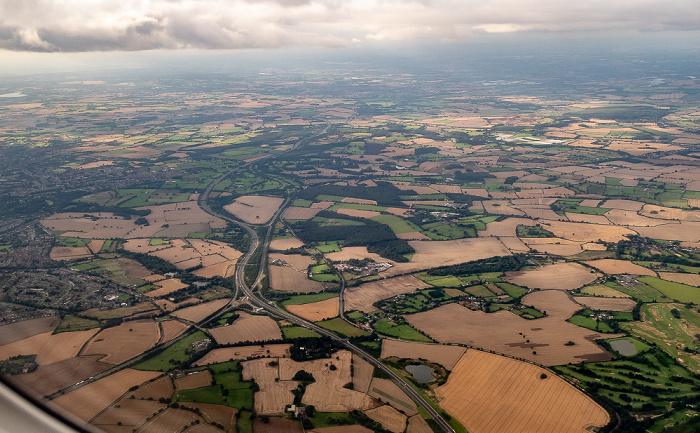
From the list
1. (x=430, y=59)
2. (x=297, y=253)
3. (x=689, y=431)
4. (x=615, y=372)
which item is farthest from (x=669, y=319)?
(x=430, y=59)

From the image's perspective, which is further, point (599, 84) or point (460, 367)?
point (599, 84)

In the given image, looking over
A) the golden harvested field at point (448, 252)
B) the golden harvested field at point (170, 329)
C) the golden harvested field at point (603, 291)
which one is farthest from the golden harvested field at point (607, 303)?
the golden harvested field at point (170, 329)

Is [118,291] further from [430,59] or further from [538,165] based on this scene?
[430,59]

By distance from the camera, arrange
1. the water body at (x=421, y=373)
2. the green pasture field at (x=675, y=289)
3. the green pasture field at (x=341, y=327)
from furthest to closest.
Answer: the green pasture field at (x=675, y=289)
the green pasture field at (x=341, y=327)
the water body at (x=421, y=373)

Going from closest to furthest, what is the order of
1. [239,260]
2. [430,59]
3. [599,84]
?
[239,260], [599,84], [430,59]

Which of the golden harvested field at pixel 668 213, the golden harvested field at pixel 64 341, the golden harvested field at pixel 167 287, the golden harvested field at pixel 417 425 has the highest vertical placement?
the golden harvested field at pixel 64 341

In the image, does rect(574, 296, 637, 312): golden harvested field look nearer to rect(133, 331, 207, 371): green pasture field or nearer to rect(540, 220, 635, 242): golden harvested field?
rect(540, 220, 635, 242): golden harvested field

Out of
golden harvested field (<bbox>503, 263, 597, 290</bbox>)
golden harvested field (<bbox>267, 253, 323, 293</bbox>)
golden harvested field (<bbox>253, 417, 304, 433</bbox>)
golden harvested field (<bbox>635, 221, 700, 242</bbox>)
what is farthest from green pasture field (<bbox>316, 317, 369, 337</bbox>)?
golden harvested field (<bbox>635, 221, 700, 242</bbox>)

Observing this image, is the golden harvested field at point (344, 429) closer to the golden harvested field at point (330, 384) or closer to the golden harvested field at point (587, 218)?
the golden harvested field at point (330, 384)
